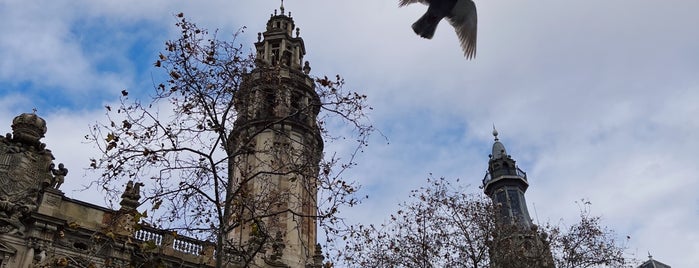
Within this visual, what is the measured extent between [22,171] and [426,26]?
69.4 feet

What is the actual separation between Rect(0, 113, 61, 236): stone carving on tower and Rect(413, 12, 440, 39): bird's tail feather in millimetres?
19727

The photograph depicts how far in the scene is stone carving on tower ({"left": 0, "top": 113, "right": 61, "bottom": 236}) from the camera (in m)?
22.6

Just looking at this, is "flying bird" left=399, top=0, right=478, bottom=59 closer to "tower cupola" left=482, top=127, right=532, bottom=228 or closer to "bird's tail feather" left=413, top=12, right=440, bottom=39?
"bird's tail feather" left=413, top=12, right=440, bottom=39

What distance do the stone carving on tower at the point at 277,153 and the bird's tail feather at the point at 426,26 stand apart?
5.56 meters

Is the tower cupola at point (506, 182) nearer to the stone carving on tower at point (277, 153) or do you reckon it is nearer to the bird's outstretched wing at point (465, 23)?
the stone carving on tower at point (277, 153)

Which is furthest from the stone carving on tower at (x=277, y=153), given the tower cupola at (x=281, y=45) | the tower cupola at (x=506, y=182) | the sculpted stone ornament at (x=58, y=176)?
the tower cupola at (x=506, y=182)

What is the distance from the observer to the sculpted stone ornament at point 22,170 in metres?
22.5

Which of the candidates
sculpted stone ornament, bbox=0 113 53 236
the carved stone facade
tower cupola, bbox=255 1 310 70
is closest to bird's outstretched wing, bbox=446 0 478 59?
the carved stone facade

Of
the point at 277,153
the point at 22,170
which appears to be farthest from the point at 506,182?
the point at 277,153

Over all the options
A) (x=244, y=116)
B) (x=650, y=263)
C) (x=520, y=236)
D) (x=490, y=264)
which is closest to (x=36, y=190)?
(x=244, y=116)

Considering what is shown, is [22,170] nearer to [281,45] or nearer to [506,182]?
[281,45]

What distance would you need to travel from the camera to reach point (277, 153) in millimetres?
17125

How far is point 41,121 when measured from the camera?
25672mm

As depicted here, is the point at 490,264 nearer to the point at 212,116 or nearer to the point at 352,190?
the point at 352,190
